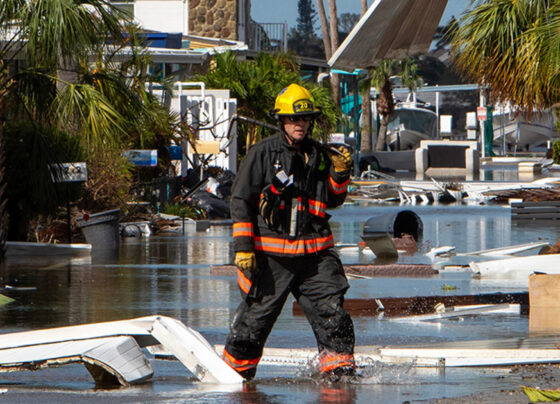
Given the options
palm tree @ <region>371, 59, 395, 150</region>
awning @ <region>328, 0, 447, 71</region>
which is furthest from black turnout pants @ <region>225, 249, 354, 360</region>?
palm tree @ <region>371, 59, 395, 150</region>

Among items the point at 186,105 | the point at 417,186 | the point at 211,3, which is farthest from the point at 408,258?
the point at 211,3

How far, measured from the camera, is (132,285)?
10859 mm

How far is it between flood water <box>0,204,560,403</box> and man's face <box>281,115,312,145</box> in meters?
1.37

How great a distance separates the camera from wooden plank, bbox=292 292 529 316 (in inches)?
346

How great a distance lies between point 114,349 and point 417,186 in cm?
2229

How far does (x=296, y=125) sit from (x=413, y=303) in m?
3.52

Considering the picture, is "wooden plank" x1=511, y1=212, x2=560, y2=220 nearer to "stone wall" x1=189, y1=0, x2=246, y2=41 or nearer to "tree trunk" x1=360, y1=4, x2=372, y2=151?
"stone wall" x1=189, y1=0, x2=246, y2=41

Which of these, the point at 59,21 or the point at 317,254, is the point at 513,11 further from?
the point at 317,254

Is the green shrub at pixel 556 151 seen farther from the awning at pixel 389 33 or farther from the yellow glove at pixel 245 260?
the yellow glove at pixel 245 260

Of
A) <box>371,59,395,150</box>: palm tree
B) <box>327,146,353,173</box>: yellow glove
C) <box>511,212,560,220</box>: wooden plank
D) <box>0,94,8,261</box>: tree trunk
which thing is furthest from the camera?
<box>371,59,395,150</box>: palm tree

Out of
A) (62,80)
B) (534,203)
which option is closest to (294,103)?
(62,80)

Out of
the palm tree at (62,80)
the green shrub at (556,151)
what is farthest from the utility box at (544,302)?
the green shrub at (556,151)

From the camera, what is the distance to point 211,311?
9109 mm

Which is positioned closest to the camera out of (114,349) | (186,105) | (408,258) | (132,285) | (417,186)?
(114,349)
